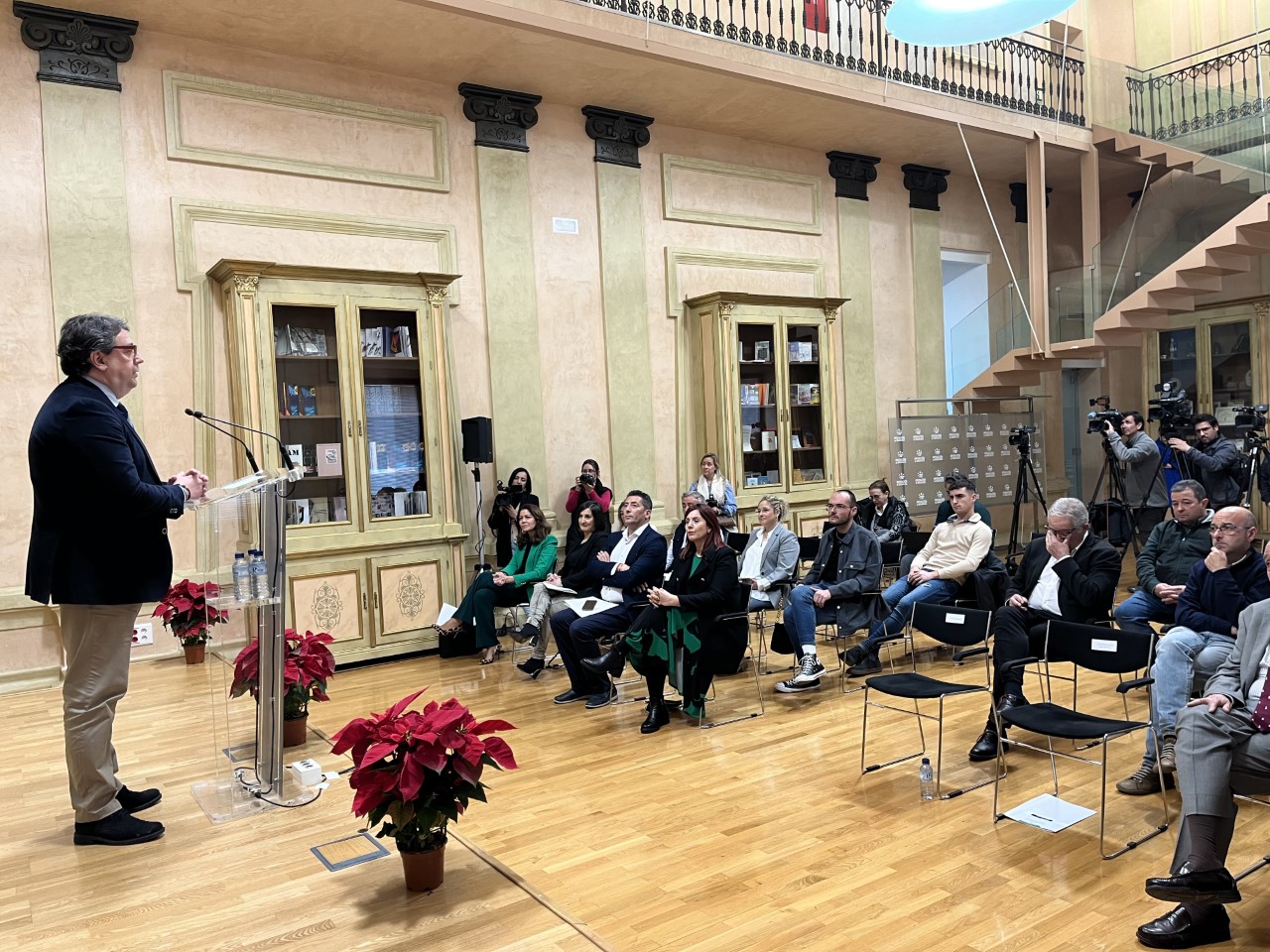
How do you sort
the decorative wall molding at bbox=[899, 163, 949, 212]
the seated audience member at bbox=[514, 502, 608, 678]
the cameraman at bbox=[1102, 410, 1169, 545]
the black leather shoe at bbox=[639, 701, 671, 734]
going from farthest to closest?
the decorative wall molding at bbox=[899, 163, 949, 212] → the cameraman at bbox=[1102, 410, 1169, 545] → the seated audience member at bbox=[514, 502, 608, 678] → the black leather shoe at bbox=[639, 701, 671, 734]

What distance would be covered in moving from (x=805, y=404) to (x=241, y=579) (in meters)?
6.37

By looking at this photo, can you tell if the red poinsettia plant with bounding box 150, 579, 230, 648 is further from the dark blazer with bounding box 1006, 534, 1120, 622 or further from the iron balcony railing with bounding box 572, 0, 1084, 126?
the dark blazer with bounding box 1006, 534, 1120, 622

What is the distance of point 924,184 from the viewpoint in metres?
10.7

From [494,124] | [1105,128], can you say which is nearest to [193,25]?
[494,124]

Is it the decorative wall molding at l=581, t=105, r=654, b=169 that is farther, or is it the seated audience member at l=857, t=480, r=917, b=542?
the decorative wall molding at l=581, t=105, r=654, b=169

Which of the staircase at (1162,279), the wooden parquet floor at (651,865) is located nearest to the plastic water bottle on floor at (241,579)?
the wooden parquet floor at (651,865)

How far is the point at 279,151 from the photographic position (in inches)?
281

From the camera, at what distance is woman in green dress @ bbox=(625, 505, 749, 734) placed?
5.06 m

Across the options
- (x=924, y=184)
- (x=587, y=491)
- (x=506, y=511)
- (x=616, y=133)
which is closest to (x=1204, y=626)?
(x=587, y=491)

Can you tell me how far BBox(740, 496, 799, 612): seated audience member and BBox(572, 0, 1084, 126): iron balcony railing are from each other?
394 cm

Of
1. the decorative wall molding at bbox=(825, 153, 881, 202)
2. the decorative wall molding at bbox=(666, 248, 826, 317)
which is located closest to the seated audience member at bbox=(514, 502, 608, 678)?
the decorative wall molding at bbox=(666, 248, 826, 317)

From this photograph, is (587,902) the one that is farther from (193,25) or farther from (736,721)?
(193,25)

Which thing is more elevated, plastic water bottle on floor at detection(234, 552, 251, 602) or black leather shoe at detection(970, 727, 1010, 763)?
plastic water bottle on floor at detection(234, 552, 251, 602)

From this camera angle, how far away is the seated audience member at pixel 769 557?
6254mm
